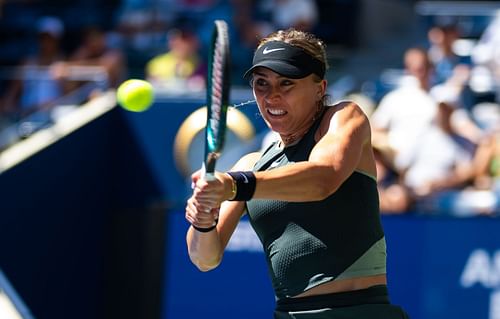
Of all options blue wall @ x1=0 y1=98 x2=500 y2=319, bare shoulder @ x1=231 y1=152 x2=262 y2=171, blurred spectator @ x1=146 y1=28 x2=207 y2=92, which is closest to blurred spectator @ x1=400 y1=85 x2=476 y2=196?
blue wall @ x1=0 y1=98 x2=500 y2=319

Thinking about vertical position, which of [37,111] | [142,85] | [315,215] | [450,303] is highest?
[142,85]

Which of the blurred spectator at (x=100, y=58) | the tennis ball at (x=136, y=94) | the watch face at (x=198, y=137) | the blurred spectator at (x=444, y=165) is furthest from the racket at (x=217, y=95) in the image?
the blurred spectator at (x=100, y=58)

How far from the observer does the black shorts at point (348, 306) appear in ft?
11.0

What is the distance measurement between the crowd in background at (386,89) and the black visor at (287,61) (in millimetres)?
3833

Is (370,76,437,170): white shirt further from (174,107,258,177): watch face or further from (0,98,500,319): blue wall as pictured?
(174,107,258,177): watch face

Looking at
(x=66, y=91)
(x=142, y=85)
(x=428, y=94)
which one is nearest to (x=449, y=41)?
(x=428, y=94)

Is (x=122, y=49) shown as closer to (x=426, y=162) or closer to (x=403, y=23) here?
(x=403, y=23)

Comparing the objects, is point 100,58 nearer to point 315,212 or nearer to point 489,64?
point 489,64

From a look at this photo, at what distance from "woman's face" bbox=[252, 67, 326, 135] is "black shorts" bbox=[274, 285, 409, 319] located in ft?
1.76

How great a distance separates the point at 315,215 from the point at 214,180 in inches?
21.3

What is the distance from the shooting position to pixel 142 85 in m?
3.87

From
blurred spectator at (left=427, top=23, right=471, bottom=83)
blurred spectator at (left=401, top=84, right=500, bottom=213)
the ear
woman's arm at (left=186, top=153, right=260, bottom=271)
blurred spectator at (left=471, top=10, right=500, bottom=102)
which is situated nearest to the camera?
woman's arm at (left=186, top=153, right=260, bottom=271)

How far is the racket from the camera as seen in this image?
9.10ft

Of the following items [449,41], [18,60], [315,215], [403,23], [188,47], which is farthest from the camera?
[18,60]
